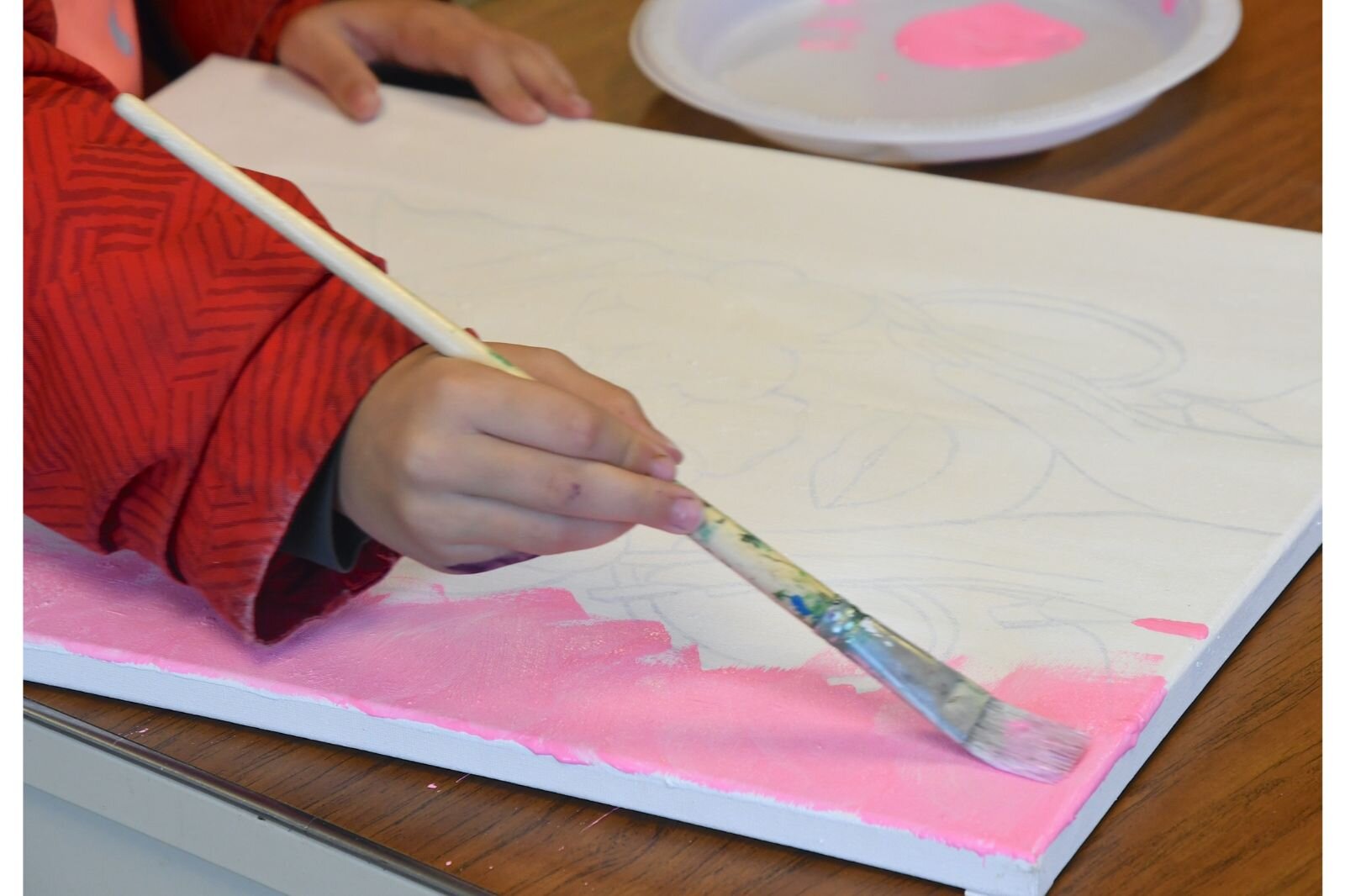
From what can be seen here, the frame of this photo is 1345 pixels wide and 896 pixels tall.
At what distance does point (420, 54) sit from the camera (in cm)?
78

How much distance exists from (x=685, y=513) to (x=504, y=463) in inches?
2.0

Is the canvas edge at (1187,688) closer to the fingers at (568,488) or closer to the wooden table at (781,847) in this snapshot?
the wooden table at (781,847)

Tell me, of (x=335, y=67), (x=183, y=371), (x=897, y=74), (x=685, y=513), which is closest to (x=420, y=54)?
(x=335, y=67)

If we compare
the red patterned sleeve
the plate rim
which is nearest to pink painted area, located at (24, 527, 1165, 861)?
the plate rim

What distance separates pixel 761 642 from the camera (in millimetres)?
409

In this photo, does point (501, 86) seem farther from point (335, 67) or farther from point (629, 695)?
point (629, 695)

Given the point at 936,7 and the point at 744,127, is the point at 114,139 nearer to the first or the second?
the point at 744,127

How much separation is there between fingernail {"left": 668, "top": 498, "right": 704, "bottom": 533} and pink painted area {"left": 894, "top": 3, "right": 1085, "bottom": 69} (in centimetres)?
44

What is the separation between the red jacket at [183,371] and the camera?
42cm

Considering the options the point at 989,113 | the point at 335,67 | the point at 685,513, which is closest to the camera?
the point at 685,513

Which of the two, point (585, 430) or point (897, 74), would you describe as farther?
point (897, 74)

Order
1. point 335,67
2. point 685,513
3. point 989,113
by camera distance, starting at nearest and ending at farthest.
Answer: point 685,513, point 989,113, point 335,67

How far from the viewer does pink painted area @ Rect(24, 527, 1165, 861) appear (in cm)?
35

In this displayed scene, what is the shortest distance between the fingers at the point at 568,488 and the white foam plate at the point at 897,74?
311mm
